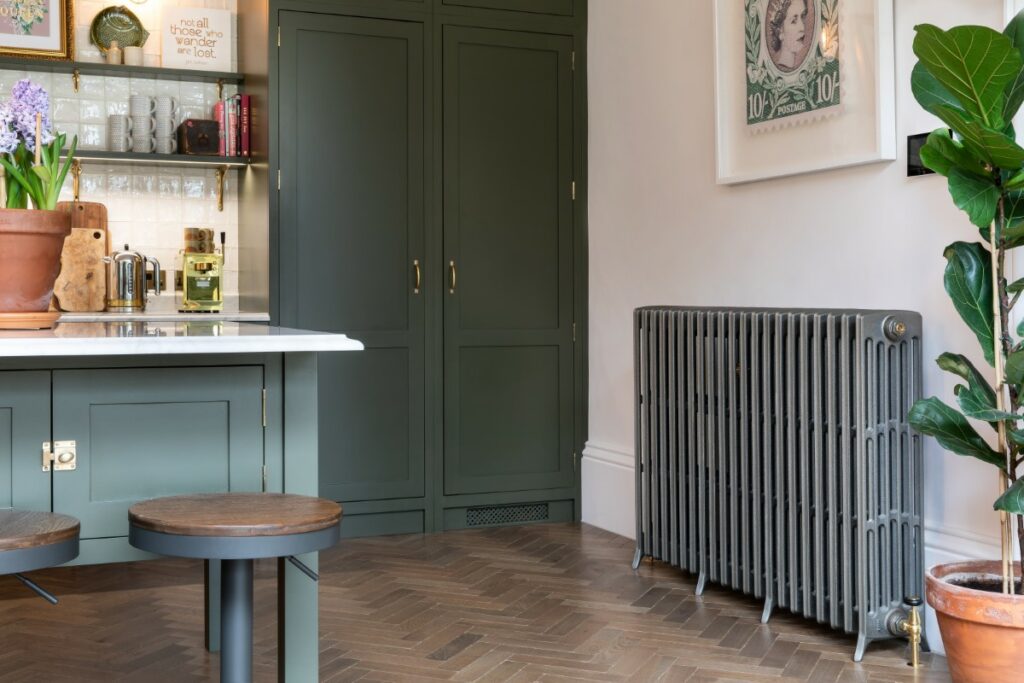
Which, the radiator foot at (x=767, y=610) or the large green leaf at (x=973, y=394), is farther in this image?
the radiator foot at (x=767, y=610)

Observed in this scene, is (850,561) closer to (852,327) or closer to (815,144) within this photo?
(852,327)

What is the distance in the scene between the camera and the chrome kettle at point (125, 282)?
16.4 feet

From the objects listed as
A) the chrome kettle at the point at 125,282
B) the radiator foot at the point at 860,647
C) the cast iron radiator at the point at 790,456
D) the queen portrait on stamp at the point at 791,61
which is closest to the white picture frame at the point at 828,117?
the queen portrait on stamp at the point at 791,61

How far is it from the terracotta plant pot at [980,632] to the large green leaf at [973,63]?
1.18 m

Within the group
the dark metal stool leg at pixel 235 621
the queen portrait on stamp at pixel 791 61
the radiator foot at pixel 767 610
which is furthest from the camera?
the queen portrait on stamp at pixel 791 61

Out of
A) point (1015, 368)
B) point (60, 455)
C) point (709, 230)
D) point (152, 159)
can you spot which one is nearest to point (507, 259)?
point (709, 230)

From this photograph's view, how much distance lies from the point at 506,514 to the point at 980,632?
281cm

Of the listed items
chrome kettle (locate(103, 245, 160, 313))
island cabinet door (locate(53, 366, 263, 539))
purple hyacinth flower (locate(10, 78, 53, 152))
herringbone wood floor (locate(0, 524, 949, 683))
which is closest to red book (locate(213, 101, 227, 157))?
chrome kettle (locate(103, 245, 160, 313))

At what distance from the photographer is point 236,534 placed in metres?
2.05

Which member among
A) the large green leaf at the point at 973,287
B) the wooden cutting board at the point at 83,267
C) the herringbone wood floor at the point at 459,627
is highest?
the wooden cutting board at the point at 83,267

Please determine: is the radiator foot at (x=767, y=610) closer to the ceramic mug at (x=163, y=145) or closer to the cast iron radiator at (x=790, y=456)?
the cast iron radiator at (x=790, y=456)

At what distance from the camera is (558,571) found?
4.38 metres

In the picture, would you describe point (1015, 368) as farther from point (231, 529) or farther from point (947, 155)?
point (231, 529)

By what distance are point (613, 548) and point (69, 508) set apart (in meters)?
2.85
